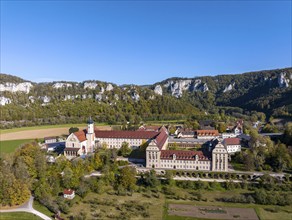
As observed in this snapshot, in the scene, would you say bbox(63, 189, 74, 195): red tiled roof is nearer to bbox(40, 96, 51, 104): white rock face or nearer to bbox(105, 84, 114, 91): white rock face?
bbox(40, 96, 51, 104): white rock face

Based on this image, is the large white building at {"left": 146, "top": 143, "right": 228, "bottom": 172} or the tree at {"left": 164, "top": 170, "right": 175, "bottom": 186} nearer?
the tree at {"left": 164, "top": 170, "right": 175, "bottom": 186}

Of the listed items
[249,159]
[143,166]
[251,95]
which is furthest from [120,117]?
[251,95]

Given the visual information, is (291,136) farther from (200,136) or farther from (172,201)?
(172,201)

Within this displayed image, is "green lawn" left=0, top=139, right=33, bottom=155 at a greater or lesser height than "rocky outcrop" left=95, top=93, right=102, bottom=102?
lesser

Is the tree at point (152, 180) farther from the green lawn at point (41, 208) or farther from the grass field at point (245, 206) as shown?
the green lawn at point (41, 208)

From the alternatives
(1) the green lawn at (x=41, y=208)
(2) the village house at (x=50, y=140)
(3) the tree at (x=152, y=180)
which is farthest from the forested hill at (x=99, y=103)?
(1) the green lawn at (x=41, y=208)

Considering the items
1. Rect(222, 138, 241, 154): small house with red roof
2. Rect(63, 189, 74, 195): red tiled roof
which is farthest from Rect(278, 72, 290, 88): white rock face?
Rect(63, 189, 74, 195): red tiled roof
